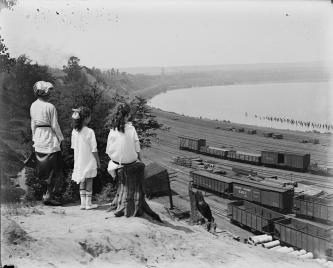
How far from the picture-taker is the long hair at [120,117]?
6.78 meters

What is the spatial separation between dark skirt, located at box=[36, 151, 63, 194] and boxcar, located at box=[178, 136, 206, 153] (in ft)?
24.5

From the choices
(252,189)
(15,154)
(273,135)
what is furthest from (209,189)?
(15,154)

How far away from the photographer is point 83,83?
12.3m

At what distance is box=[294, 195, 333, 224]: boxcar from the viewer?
19.0 meters

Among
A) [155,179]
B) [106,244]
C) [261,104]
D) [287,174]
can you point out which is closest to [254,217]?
[155,179]

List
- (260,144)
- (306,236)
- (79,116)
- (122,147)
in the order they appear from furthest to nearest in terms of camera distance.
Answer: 1. (260,144)
2. (306,236)
3. (79,116)
4. (122,147)

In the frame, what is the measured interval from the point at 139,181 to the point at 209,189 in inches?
623

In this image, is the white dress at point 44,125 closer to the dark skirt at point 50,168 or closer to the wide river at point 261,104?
the dark skirt at point 50,168

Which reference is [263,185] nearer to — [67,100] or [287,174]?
[287,174]

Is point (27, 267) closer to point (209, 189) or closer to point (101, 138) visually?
point (101, 138)

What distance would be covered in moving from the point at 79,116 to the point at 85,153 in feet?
2.32

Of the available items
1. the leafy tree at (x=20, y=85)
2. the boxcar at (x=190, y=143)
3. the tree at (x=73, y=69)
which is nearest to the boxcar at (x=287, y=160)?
the boxcar at (x=190, y=143)

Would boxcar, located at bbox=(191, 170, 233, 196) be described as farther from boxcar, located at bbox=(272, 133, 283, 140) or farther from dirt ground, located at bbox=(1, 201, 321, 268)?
dirt ground, located at bbox=(1, 201, 321, 268)

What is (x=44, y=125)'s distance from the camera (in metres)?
7.01
